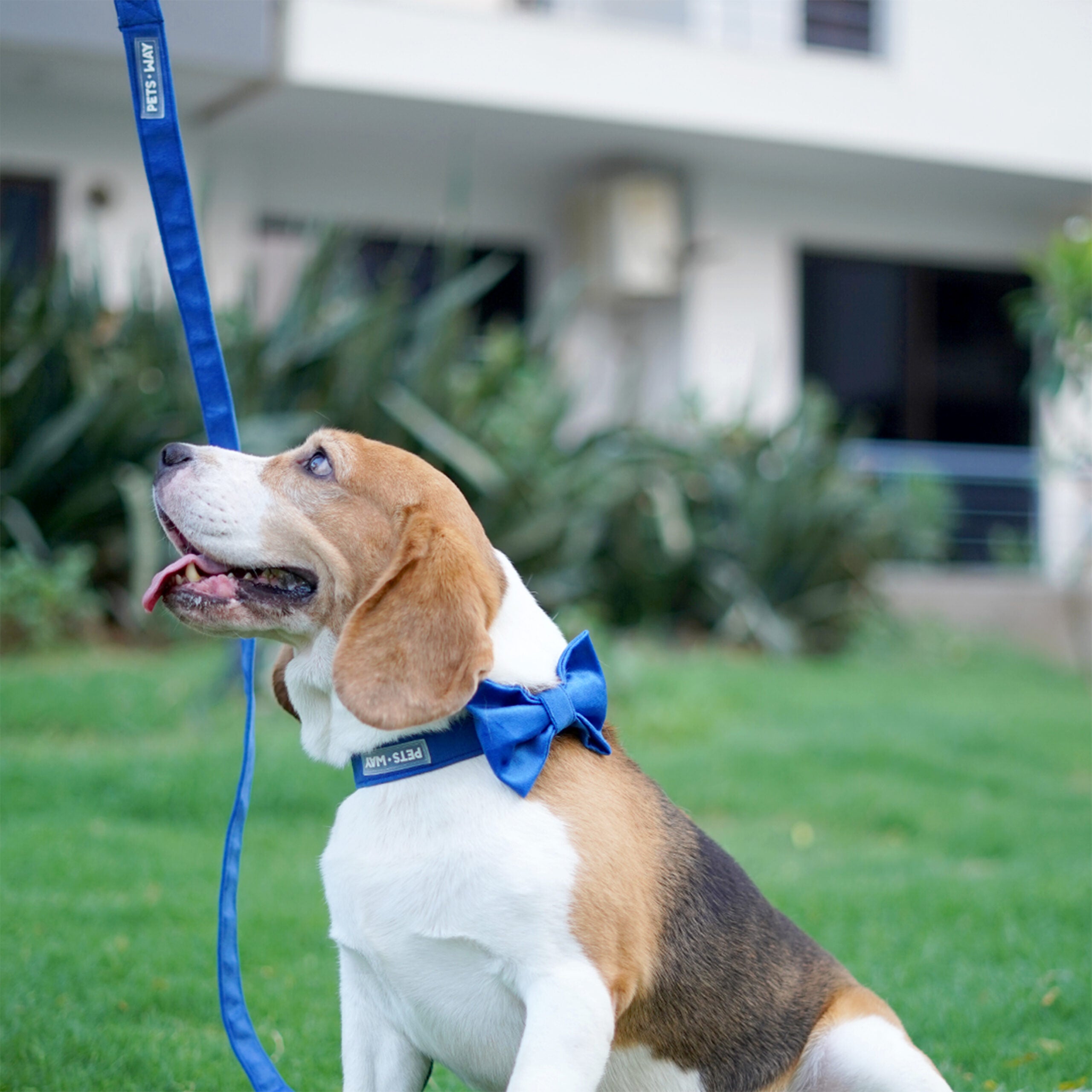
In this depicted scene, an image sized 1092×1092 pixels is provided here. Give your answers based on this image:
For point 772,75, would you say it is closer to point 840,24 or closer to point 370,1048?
point 840,24

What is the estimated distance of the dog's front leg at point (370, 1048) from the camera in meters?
2.73

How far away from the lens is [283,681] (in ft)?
9.59

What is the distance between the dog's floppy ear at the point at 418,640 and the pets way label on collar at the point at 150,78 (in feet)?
3.60

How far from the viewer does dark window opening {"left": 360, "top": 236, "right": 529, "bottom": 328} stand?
14.7 metres

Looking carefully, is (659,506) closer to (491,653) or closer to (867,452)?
(867,452)

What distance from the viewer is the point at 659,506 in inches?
408

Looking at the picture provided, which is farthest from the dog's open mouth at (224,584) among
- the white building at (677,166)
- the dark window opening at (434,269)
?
the dark window opening at (434,269)

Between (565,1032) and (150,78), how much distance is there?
204cm

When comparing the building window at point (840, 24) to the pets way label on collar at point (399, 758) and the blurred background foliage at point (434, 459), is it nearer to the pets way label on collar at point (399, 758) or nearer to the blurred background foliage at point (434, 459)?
the blurred background foliage at point (434, 459)

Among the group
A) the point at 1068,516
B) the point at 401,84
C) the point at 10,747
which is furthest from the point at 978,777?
the point at 1068,516

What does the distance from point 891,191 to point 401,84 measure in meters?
6.34

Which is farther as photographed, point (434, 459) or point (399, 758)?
point (434, 459)

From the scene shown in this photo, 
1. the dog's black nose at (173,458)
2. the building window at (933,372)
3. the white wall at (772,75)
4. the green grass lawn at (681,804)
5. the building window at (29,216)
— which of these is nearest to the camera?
the dog's black nose at (173,458)

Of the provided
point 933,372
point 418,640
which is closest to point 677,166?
point 933,372
